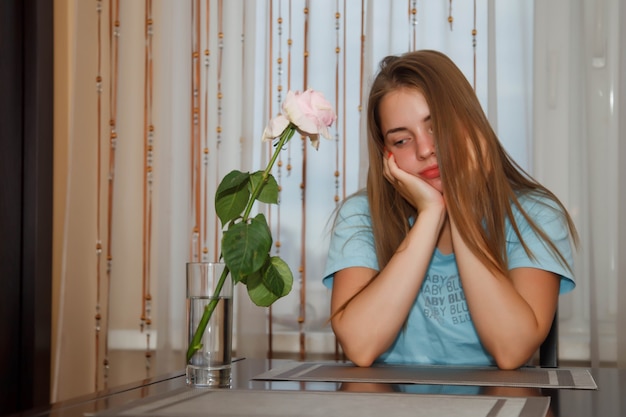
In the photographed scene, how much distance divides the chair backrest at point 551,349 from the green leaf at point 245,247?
78 centimetres

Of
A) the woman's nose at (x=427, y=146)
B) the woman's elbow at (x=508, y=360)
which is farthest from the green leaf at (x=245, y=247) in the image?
the woman's nose at (x=427, y=146)

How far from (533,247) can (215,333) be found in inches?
29.9

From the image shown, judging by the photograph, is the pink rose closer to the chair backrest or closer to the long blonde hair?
the long blonde hair

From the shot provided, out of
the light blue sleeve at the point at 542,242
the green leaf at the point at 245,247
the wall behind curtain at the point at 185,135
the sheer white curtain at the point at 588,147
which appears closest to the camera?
the green leaf at the point at 245,247

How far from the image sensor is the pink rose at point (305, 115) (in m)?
1.01

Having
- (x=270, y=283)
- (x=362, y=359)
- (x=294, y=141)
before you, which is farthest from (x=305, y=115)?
(x=294, y=141)

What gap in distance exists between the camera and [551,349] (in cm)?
155

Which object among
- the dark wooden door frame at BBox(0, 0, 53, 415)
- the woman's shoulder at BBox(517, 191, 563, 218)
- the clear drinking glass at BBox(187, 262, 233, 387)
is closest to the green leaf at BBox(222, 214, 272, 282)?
the clear drinking glass at BBox(187, 262, 233, 387)

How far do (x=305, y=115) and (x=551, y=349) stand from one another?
2.62 feet

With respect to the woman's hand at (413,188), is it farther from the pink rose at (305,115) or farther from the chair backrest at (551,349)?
the pink rose at (305,115)

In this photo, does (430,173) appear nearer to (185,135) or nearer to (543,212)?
(543,212)

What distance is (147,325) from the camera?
2.56 meters

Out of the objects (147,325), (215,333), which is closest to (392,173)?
(215,333)

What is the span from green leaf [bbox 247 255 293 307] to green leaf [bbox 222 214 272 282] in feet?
0.21
